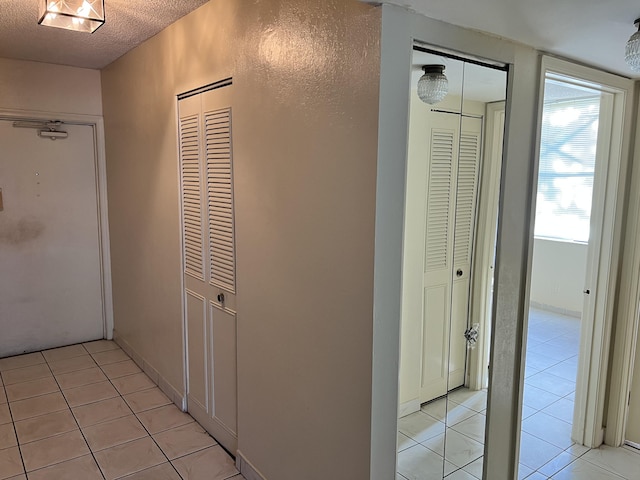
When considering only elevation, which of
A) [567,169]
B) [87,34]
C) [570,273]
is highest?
[87,34]

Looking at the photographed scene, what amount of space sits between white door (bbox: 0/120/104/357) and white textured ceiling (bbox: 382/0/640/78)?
140 inches

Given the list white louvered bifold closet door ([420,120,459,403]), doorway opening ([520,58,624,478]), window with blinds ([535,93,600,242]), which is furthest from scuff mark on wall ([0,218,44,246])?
window with blinds ([535,93,600,242])

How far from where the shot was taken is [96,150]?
13.5 ft

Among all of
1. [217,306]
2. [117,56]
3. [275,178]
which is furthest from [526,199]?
[117,56]

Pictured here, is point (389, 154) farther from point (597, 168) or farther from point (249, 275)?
point (597, 168)

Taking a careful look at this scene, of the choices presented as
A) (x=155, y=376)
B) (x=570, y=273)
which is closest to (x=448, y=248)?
(x=155, y=376)

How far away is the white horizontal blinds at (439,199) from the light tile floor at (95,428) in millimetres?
1570

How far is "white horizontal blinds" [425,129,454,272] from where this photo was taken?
5.81ft

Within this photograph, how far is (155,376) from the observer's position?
3.45 metres

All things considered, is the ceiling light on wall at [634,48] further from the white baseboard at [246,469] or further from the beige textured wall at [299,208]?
the white baseboard at [246,469]

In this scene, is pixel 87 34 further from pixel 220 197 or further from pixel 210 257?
pixel 210 257

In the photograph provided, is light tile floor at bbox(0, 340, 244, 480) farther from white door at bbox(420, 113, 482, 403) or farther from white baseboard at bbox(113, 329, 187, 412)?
white door at bbox(420, 113, 482, 403)

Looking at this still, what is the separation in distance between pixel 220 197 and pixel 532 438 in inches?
93.2

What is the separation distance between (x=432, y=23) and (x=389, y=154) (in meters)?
0.49
